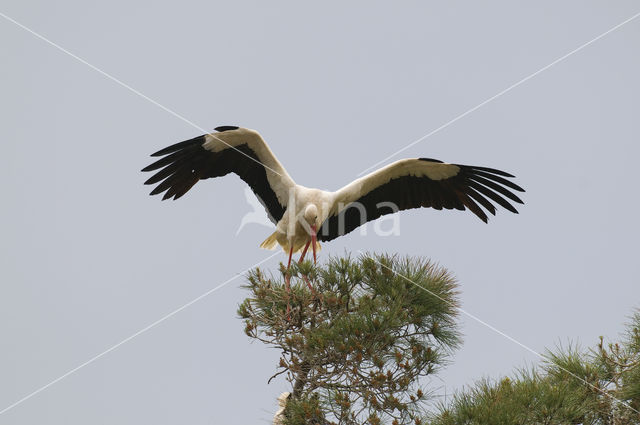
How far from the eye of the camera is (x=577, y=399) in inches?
143

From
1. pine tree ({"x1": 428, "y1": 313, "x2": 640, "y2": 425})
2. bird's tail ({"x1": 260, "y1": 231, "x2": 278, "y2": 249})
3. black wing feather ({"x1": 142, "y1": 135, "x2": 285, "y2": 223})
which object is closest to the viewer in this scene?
pine tree ({"x1": 428, "y1": 313, "x2": 640, "y2": 425})

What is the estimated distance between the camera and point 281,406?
13.5ft

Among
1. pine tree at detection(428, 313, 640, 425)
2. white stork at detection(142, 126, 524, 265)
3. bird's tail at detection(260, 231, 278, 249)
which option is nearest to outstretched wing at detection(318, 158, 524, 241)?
white stork at detection(142, 126, 524, 265)

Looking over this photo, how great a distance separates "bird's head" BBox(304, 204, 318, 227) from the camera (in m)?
5.46

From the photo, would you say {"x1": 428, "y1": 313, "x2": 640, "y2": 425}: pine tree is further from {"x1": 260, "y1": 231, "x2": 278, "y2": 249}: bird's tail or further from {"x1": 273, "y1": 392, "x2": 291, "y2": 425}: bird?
{"x1": 260, "y1": 231, "x2": 278, "y2": 249}: bird's tail

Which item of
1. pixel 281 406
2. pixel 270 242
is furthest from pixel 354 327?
pixel 270 242

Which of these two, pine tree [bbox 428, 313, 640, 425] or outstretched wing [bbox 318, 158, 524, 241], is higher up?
outstretched wing [bbox 318, 158, 524, 241]

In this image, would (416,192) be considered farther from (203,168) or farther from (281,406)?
(281,406)

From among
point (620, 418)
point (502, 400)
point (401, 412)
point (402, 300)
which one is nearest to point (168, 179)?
point (402, 300)

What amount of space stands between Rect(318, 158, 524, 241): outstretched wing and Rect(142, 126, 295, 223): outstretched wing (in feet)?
1.71

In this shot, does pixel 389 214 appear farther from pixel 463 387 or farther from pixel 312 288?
pixel 463 387

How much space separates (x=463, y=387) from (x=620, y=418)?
0.99m

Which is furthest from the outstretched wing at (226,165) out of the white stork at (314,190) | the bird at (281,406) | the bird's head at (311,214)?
the bird at (281,406)

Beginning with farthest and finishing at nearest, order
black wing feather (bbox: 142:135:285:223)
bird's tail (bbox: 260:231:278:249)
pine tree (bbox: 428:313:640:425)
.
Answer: bird's tail (bbox: 260:231:278:249), black wing feather (bbox: 142:135:285:223), pine tree (bbox: 428:313:640:425)
